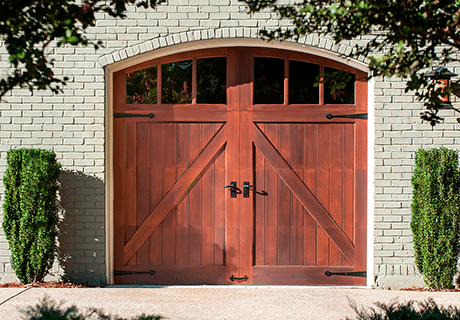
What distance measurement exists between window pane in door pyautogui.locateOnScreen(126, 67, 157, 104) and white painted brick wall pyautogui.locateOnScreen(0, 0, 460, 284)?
12.1 inches

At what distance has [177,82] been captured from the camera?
208 inches

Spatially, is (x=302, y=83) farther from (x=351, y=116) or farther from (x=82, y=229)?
(x=82, y=229)

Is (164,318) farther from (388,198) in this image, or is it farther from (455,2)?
(455,2)

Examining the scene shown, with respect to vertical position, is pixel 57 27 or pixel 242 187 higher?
pixel 57 27

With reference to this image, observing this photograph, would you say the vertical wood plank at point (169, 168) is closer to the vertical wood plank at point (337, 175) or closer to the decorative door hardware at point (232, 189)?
the decorative door hardware at point (232, 189)

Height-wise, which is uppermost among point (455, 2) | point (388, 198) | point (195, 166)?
point (455, 2)

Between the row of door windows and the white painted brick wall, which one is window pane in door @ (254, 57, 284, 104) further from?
the white painted brick wall

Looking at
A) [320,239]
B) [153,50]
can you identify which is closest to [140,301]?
[320,239]

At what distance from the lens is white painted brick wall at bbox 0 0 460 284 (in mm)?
5059

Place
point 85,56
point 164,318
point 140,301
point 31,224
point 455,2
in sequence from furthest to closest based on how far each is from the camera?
point 85,56 < point 31,224 < point 140,301 < point 164,318 < point 455,2

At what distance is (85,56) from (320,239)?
340 cm

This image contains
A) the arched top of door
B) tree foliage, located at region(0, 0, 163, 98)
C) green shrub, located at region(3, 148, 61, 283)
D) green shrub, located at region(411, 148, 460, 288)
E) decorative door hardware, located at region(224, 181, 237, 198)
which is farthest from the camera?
decorative door hardware, located at region(224, 181, 237, 198)

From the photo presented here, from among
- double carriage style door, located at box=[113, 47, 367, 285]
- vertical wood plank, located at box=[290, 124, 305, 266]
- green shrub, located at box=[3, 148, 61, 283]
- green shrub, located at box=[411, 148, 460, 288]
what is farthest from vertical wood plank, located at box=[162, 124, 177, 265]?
green shrub, located at box=[411, 148, 460, 288]

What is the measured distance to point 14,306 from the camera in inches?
162
